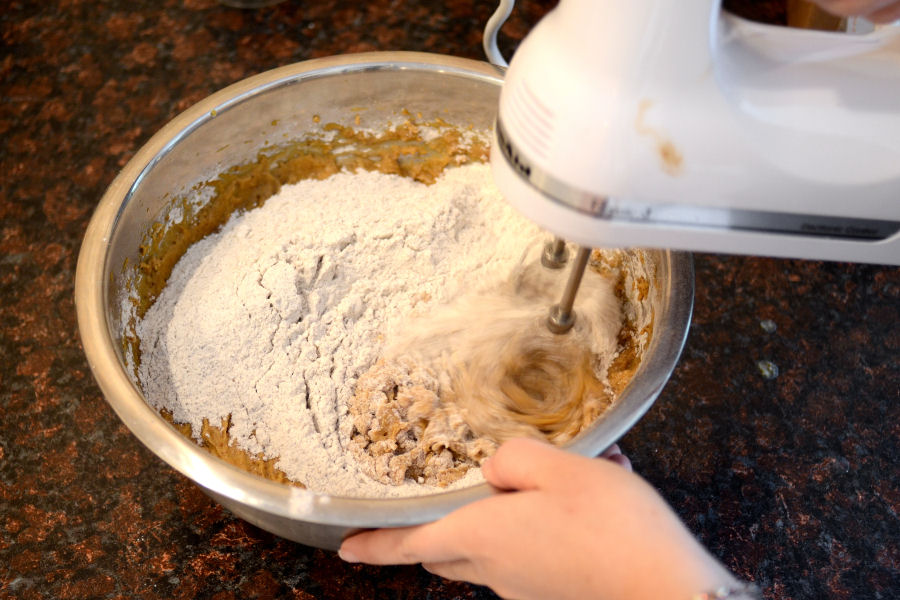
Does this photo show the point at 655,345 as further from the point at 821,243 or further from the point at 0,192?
the point at 0,192

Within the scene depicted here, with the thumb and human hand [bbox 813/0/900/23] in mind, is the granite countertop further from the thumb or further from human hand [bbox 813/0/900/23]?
human hand [bbox 813/0/900/23]

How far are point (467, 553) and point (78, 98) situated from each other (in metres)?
1.23

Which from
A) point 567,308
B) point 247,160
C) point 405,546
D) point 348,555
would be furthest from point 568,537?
point 247,160

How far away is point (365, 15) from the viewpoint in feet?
5.14

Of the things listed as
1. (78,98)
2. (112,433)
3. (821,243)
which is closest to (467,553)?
(821,243)

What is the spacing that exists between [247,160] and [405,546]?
2.34 ft

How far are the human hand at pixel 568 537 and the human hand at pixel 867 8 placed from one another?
43 centimetres

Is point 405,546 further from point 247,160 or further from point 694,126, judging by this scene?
point 247,160

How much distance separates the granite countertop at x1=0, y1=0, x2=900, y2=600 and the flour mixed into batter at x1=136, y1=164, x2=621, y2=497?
14 centimetres

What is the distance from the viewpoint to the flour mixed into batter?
94 cm

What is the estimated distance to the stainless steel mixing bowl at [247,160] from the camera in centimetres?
72

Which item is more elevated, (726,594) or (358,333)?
(726,594)

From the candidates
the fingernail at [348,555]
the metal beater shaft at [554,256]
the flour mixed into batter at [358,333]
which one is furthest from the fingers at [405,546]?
the metal beater shaft at [554,256]

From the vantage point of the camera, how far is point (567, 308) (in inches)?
37.8
